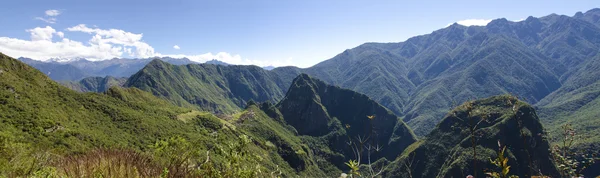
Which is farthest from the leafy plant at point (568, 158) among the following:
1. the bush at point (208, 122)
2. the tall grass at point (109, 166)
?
the bush at point (208, 122)

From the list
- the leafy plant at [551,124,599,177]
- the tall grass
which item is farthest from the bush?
the leafy plant at [551,124,599,177]

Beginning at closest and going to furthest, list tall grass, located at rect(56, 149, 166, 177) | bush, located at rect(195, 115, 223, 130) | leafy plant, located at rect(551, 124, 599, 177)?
tall grass, located at rect(56, 149, 166, 177) < leafy plant, located at rect(551, 124, 599, 177) < bush, located at rect(195, 115, 223, 130)

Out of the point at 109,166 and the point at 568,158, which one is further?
the point at 568,158

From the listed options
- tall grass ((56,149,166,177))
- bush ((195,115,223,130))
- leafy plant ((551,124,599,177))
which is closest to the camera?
tall grass ((56,149,166,177))

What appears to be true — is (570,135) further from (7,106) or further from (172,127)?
(172,127)

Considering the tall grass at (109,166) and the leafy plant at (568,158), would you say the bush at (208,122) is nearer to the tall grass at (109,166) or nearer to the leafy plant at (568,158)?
the tall grass at (109,166)

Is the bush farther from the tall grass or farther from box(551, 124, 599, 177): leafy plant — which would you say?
box(551, 124, 599, 177): leafy plant

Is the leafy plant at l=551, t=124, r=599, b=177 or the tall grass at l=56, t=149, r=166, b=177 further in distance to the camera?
the leafy plant at l=551, t=124, r=599, b=177

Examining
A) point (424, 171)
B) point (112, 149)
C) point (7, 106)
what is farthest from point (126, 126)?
point (424, 171)

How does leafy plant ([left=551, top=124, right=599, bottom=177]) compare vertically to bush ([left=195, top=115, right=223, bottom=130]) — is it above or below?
above

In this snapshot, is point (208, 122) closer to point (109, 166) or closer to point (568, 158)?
point (109, 166)

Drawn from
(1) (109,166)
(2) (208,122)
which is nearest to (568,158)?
(1) (109,166)
